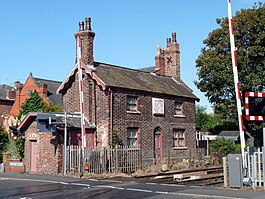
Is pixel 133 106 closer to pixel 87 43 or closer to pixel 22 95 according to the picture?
pixel 87 43

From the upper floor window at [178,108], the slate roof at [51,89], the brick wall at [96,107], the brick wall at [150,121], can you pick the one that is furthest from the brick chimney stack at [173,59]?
the slate roof at [51,89]

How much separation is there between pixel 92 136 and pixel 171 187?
11.0 metres

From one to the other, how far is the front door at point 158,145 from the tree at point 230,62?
647 centimetres

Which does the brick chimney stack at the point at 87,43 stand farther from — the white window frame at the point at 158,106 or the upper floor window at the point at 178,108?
the upper floor window at the point at 178,108

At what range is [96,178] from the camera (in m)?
21.5

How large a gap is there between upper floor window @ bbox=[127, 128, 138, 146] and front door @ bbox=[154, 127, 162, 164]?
7.09ft

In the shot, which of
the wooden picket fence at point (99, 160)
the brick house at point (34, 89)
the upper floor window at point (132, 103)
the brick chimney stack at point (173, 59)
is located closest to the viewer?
the wooden picket fence at point (99, 160)

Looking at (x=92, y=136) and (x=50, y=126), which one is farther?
(x=92, y=136)

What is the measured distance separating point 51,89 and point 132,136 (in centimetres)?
2446

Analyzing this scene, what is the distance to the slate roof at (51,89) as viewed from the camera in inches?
1890

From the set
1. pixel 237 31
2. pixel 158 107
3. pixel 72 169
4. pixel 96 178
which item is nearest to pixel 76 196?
pixel 96 178

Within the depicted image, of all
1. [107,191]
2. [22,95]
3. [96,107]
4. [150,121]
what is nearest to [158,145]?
Answer: [150,121]

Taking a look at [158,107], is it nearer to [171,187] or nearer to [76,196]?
[171,187]

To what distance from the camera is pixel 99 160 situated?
23.6 metres
